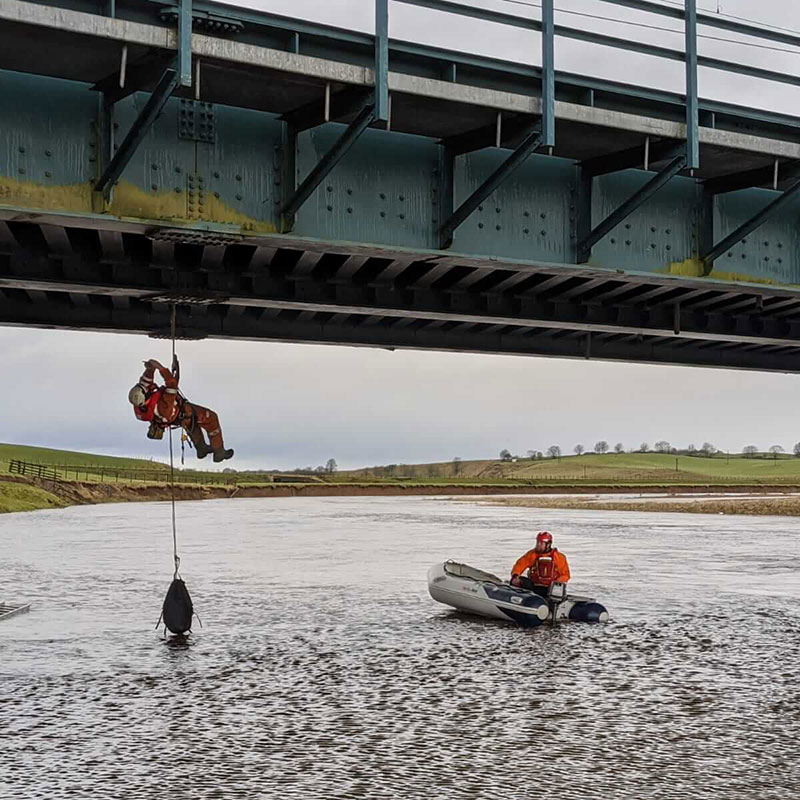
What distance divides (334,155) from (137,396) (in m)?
4.68

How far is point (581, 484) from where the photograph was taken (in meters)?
153

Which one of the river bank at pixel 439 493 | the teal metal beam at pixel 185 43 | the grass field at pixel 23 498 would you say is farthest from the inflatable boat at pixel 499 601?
the river bank at pixel 439 493

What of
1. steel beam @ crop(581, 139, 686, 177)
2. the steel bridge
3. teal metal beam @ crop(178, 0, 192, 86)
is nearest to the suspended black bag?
the steel bridge

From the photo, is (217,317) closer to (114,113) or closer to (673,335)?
(114,113)

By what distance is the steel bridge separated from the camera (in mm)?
11469

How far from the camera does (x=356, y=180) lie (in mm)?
13320

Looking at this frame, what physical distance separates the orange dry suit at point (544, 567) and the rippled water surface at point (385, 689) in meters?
1.23

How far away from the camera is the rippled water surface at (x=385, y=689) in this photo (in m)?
11.1

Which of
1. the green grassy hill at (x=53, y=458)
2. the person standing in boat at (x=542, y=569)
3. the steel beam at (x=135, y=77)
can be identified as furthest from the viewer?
the green grassy hill at (x=53, y=458)

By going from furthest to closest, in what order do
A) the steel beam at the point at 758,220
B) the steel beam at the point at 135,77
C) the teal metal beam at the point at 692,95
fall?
the steel beam at the point at 758,220 → the teal metal beam at the point at 692,95 → the steel beam at the point at 135,77

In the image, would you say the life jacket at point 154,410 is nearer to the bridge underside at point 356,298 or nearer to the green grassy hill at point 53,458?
the bridge underside at point 356,298

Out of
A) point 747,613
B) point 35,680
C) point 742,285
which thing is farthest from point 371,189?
point 747,613

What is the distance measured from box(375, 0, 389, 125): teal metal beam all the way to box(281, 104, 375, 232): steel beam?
0.34ft

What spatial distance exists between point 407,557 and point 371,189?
91.3 ft
